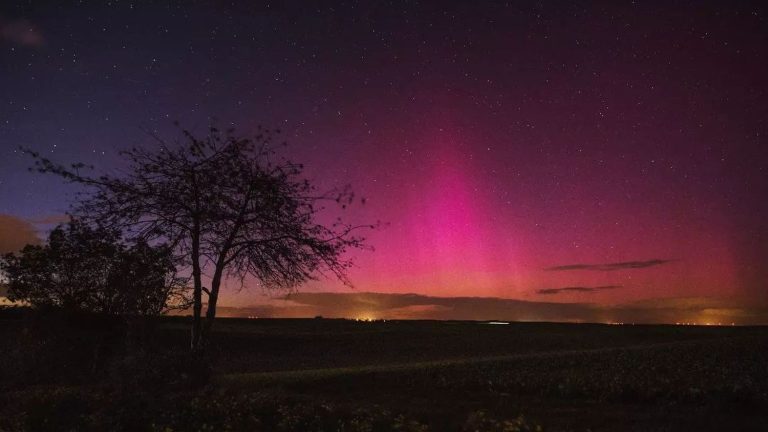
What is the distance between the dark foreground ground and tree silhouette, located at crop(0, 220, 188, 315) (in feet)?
3.36

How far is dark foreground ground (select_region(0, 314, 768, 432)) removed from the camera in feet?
48.0

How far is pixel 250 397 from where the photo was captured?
57.9 feet

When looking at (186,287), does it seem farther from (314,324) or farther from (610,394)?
(314,324)

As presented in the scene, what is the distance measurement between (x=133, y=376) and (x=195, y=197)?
21.6 ft

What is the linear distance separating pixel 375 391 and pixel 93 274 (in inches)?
497

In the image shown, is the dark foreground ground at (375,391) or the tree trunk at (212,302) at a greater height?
the tree trunk at (212,302)

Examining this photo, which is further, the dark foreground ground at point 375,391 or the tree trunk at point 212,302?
the tree trunk at point 212,302

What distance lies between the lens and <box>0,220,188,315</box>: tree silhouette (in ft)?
67.1

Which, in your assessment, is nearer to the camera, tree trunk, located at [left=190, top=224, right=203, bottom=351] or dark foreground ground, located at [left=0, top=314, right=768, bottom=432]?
dark foreground ground, located at [left=0, top=314, right=768, bottom=432]

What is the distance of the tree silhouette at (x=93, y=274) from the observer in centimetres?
2044

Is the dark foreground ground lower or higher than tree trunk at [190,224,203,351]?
lower

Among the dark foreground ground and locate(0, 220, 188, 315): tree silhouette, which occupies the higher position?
locate(0, 220, 188, 315): tree silhouette

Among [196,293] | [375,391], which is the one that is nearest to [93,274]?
[196,293]

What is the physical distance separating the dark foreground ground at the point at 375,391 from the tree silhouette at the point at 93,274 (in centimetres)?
103
